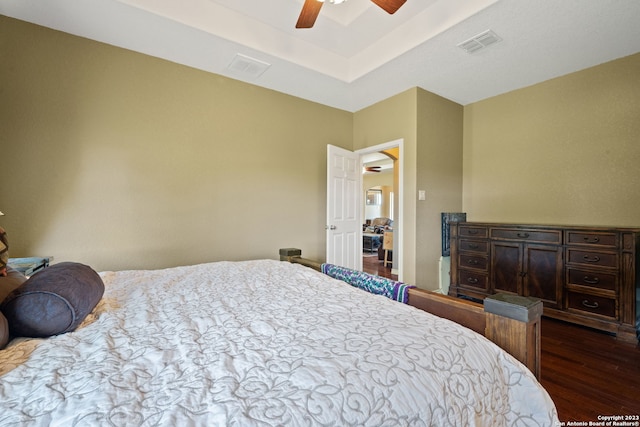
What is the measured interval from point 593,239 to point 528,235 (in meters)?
0.48

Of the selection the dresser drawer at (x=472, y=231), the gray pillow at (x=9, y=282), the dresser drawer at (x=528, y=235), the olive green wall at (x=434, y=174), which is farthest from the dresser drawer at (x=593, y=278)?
the gray pillow at (x=9, y=282)

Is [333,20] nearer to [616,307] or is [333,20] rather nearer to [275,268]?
[275,268]

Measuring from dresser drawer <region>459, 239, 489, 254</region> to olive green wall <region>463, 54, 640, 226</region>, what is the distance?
58 centimetres

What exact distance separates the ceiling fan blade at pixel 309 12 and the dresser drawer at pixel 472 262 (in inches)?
117

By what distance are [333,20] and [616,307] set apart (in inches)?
139

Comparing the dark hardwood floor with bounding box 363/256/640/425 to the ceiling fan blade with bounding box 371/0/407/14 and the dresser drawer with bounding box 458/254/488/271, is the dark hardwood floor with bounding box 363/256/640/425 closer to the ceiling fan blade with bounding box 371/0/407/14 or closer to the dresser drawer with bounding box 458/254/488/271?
the dresser drawer with bounding box 458/254/488/271

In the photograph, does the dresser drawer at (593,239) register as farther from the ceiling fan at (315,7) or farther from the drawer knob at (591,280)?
the ceiling fan at (315,7)

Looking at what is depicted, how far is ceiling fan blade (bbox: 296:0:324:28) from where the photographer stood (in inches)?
73.4

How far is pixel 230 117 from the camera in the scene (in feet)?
10.2

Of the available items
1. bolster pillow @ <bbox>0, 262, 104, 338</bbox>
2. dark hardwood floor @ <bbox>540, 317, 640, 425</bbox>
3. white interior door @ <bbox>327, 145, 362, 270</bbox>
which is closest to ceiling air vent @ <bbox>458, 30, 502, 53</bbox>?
white interior door @ <bbox>327, 145, 362, 270</bbox>

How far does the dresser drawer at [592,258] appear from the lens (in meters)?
2.36

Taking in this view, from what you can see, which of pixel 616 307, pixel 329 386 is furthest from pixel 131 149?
pixel 616 307

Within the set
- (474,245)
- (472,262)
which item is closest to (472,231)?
(474,245)

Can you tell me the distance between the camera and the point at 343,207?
3.77 m
